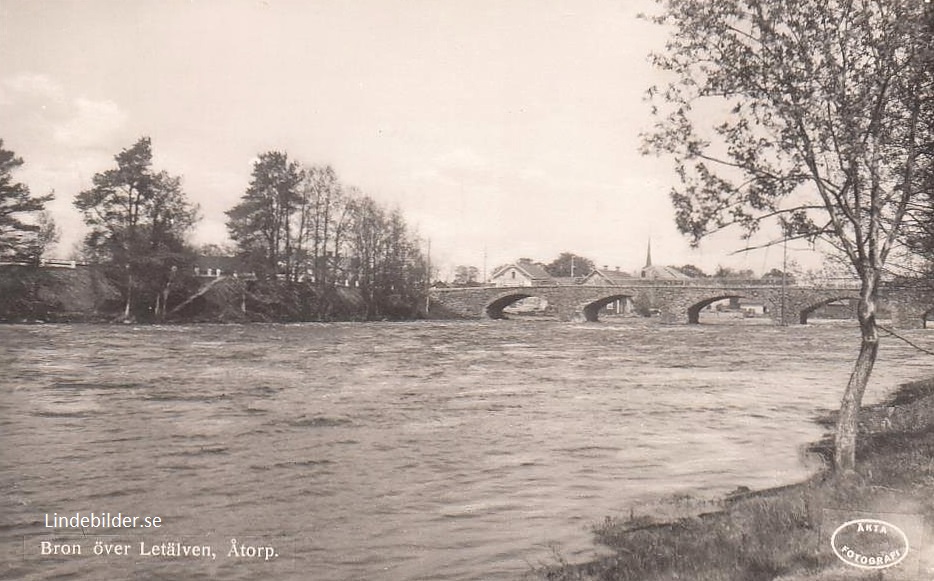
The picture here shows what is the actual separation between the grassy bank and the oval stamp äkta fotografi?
62 millimetres

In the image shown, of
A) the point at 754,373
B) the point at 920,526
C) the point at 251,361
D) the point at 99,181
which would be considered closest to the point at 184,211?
the point at 99,181

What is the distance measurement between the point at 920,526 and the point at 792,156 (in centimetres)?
440

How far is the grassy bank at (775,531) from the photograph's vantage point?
5.32 m

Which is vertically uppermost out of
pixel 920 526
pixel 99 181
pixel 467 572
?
pixel 99 181

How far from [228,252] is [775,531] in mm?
51514

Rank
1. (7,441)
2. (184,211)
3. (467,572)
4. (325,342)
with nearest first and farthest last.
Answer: (467,572), (7,441), (325,342), (184,211)

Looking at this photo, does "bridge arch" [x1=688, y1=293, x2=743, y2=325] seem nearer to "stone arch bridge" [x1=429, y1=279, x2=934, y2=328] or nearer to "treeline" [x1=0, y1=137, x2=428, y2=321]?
"stone arch bridge" [x1=429, y1=279, x2=934, y2=328]

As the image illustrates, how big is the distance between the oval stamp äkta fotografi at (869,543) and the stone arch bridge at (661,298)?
52.5 metres

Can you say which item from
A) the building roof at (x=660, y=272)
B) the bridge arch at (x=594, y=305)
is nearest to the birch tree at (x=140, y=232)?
the bridge arch at (x=594, y=305)

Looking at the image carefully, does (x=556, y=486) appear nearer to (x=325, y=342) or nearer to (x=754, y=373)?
(x=754, y=373)

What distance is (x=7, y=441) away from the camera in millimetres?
10875

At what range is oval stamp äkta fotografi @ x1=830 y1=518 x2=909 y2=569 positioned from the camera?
507 centimetres

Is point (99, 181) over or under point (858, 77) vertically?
over

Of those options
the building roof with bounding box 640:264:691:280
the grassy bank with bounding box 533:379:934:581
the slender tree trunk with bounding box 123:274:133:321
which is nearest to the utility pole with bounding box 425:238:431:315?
the slender tree trunk with bounding box 123:274:133:321
